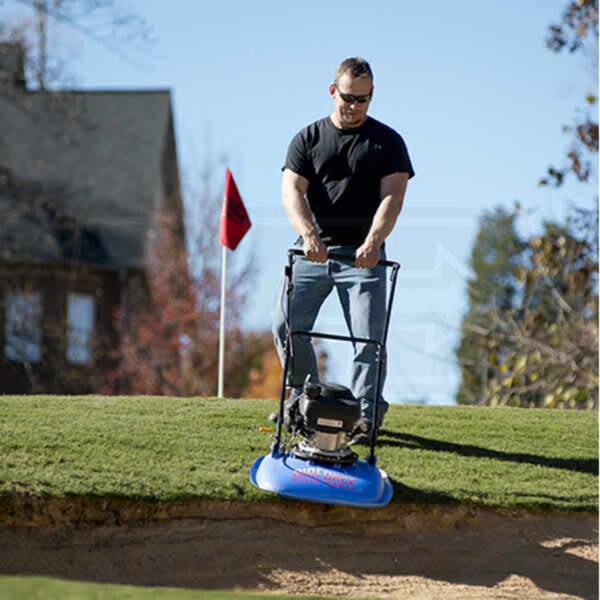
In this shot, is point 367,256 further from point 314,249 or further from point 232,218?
point 232,218

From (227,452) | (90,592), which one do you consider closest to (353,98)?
(227,452)

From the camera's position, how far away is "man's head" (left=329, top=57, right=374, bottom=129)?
652cm

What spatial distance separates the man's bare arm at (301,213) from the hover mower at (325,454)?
0.47ft

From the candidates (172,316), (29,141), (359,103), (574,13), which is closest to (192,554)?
(359,103)

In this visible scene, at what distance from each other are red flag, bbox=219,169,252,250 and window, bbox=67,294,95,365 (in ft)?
57.2

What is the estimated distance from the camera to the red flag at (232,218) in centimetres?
1050

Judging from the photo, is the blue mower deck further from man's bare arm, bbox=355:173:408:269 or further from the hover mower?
man's bare arm, bbox=355:173:408:269

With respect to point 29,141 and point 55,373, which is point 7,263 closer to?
point 55,373

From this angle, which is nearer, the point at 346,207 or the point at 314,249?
the point at 314,249

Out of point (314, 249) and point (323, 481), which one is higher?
point (314, 249)

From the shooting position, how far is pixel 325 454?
20.9 ft

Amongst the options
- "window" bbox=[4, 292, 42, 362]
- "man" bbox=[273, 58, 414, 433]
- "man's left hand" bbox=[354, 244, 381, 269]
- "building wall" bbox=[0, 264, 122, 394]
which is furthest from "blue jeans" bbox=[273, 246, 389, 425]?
"window" bbox=[4, 292, 42, 362]

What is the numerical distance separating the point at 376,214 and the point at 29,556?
3.07 meters

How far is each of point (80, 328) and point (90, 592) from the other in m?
22.7
